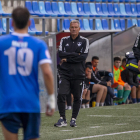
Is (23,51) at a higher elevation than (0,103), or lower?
higher

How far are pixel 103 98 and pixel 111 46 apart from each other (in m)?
1.73

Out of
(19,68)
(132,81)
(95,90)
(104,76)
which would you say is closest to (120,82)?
(132,81)

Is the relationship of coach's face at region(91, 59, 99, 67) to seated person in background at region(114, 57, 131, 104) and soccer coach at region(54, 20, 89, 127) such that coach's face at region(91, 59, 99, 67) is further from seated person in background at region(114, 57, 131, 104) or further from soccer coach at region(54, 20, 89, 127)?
soccer coach at region(54, 20, 89, 127)

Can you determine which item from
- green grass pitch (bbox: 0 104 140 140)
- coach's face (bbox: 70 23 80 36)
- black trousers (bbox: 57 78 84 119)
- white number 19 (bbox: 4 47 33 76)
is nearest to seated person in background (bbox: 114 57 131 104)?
green grass pitch (bbox: 0 104 140 140)

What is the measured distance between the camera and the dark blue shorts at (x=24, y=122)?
3.20 m

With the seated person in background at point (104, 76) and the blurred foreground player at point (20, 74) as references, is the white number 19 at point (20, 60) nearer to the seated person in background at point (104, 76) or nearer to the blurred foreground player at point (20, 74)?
the blurred foreground player at point (20, 74)

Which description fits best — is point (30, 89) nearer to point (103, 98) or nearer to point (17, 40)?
point (17, 40)

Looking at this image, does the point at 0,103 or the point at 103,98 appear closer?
the point at 0,103

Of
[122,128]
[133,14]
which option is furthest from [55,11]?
[122,128]

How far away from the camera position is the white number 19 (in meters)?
3.16

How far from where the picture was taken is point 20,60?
10.4 feet

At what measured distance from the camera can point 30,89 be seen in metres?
3.21

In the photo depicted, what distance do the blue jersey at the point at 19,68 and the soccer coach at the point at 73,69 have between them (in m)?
4.13

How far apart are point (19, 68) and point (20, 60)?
6 cm
